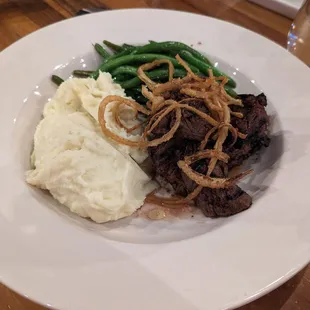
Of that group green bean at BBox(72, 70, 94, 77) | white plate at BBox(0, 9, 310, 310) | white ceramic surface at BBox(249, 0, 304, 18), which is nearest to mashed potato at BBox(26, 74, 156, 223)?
white plate at BBox(0, 9, 310, 310)

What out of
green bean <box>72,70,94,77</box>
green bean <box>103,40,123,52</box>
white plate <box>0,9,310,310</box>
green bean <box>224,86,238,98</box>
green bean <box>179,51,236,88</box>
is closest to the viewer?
white plate <box>0,9,310,310</box>

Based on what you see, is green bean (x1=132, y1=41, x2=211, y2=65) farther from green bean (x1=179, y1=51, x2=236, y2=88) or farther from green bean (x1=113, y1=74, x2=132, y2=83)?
green bean (x1=113, y1=74, x2=132, y2=83)

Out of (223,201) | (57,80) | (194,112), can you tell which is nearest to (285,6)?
(194,112)

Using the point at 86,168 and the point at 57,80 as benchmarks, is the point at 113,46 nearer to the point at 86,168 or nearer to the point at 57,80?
the point at 57,80

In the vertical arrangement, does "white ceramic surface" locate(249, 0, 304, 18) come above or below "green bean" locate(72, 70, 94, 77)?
above

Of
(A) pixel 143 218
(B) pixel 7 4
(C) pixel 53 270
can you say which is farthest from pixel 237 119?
(B) pixel 7 4

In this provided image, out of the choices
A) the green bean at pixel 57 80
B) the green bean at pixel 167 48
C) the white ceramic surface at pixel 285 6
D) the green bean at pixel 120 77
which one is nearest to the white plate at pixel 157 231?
the green bean at pixel 57 80

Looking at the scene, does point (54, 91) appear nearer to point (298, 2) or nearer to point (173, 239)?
point (173, 239)
